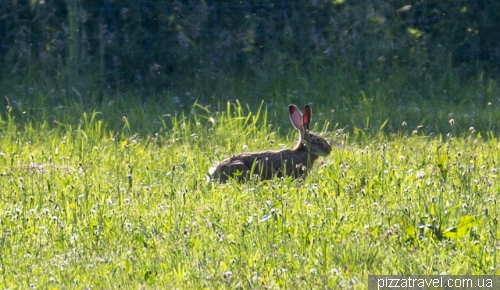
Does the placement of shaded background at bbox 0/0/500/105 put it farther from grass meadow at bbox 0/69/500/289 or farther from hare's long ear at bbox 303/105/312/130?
hare's long ear at bbox 303/105/312/130

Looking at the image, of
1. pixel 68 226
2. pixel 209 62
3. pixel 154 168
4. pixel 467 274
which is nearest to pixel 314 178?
pixel 154 168

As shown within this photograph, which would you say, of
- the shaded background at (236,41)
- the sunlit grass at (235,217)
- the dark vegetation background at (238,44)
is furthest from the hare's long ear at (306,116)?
the shaded background at (236,41)

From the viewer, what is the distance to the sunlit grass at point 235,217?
3877 mm

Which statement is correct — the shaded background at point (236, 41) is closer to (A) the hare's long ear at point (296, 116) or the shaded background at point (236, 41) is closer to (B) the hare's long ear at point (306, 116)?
(A) the hare's long ear at point (296, 116)

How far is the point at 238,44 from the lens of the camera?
12234mm

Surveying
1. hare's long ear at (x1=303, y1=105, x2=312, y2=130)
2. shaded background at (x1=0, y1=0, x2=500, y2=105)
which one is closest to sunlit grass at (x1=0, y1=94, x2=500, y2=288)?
hare's long ear at (x1=303, y1=105, x2=312, y2=130)

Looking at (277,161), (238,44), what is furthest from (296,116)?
(238,44)

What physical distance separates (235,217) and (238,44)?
767 cm

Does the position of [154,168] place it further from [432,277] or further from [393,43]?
[393,43]

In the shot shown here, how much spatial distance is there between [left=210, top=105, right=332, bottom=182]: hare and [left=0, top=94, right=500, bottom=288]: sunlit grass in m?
0.16

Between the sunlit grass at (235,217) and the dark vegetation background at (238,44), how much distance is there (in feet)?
13.7

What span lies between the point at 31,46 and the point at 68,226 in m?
7.95

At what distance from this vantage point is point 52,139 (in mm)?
7730

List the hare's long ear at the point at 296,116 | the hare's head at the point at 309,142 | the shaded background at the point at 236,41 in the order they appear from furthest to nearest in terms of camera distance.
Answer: the shaded background at the point at 236,41, the hare's long ear at the point at 296,116, the hare's head at the point at 309,142
